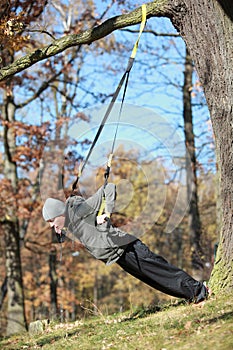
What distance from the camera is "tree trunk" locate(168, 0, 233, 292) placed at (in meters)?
5.73

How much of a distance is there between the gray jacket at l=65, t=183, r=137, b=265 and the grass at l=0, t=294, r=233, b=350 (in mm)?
912

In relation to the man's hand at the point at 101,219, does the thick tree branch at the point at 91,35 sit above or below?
above

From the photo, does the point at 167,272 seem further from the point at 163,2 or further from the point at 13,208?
the point at 13,208

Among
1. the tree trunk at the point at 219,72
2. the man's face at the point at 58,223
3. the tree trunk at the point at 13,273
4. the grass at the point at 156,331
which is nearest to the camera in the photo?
the grass at the point at 156,331

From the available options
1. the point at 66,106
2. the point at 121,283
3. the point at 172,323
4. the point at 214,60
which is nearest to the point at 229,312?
the point at 172,323

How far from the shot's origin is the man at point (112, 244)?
5.99 m

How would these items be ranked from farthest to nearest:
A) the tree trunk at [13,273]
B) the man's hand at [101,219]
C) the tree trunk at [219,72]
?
the tree trunk at [13,273], the man's hand at [101,219], the tree trunk at [219,72]

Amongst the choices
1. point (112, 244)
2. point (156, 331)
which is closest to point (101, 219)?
point (112, 244)

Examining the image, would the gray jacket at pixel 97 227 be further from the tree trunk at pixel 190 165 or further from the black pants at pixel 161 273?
the tree trunk at pixel 190 165

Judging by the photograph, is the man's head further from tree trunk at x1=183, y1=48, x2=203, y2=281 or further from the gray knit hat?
tree trunk at x1=183, y1=48, x2=203, y2=281

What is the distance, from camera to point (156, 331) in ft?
16.6

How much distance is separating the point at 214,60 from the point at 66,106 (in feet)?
50.2

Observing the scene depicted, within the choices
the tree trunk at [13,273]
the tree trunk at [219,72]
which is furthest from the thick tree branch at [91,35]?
the tree trunk at [13,273]

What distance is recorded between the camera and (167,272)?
19.9ft
